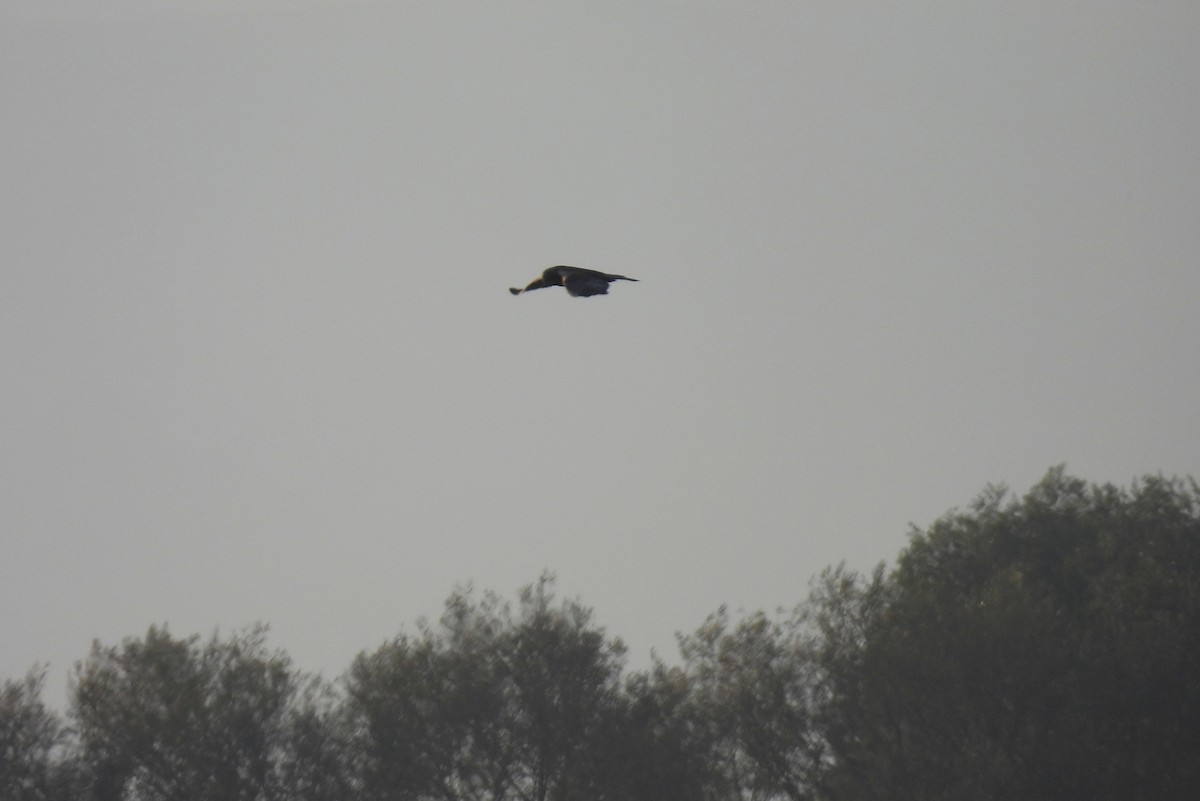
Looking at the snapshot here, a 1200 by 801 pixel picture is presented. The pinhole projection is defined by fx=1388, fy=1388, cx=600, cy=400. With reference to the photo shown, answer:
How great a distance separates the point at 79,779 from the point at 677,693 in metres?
19.0

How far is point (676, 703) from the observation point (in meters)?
44.7

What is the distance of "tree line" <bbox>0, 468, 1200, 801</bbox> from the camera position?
39.1 meters

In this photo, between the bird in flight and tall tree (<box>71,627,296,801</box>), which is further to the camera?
tall tree (<box>71,627,296,801</box>)

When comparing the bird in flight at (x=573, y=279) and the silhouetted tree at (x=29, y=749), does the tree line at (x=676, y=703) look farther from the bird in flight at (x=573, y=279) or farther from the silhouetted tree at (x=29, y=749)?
the bird in flight at (x=573, y=279)

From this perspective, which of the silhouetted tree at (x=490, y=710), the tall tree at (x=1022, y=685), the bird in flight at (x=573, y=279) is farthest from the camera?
the silhouetted tree at (x=490, y=710)

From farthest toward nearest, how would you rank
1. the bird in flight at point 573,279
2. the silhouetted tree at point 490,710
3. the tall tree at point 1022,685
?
the silhouetted tree at point 490,710 < the tall tree at point 1022,685 < the bird in flight at point 573,279

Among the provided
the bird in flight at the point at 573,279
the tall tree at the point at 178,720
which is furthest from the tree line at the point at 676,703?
the bird in flight at the point at 573,279

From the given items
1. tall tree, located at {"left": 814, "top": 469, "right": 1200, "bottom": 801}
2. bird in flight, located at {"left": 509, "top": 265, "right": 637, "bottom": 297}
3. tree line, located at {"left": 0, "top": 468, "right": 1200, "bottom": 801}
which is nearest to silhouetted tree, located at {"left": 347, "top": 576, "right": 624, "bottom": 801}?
tree line, located at {"left": 0, "top": 468, "right": 1200, "bottom": 801}

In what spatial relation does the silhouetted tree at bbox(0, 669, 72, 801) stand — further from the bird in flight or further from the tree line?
the bird in flight

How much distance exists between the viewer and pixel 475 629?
46469mm

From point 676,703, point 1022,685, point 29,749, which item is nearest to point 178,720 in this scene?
point 29,749

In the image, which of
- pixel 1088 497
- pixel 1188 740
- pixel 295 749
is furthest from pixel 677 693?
pixel 1088 497

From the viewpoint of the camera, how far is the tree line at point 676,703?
3912 cm

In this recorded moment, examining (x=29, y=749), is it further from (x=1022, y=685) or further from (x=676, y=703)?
(x=1022, y=685)
